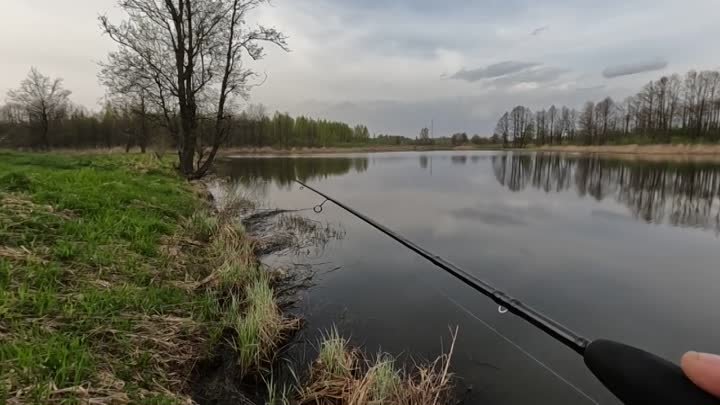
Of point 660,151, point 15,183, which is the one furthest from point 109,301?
point 660,151


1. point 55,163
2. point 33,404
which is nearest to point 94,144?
point 55,163

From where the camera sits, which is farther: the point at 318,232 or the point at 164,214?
Answer: the point at 318,232

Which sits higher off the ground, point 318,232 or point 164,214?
point 164,214

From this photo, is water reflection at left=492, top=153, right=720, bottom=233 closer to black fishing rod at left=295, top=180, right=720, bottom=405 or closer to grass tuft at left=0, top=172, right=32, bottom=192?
black fishing rod at left=295, top=180, right=720, bottom=405

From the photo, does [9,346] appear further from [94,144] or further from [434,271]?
[94,144]

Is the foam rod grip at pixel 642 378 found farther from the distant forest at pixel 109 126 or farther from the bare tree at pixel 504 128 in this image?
the bare tree at pixel 504 128

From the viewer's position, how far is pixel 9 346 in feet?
7.91

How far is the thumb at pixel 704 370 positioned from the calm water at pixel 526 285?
8.71ft

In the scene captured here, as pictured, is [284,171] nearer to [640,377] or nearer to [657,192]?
[657,192]

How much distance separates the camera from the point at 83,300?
10.9 feet

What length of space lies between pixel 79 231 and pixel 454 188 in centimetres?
1599

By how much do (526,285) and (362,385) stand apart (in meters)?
4.28

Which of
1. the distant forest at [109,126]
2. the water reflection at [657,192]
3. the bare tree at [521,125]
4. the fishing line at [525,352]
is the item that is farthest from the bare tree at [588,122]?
the fishing line at [525,352]

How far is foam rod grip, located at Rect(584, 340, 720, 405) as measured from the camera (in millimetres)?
1038
